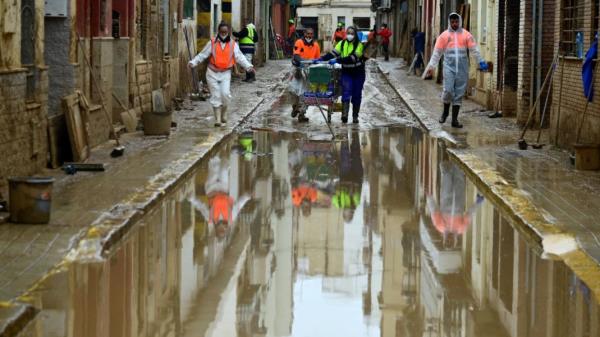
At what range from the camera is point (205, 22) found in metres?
35.5

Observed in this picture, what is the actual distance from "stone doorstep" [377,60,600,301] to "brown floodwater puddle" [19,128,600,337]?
0.11 m

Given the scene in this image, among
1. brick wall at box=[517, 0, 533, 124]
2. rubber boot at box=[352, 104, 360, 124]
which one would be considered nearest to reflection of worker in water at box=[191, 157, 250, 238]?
brick wall at box=[517, 0, 533, 124]

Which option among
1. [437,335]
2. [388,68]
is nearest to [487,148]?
[437,335]

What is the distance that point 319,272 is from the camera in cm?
977

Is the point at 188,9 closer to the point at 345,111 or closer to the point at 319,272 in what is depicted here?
the point at 345,111

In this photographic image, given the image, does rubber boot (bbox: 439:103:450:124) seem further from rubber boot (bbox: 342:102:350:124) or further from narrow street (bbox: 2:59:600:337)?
narrow street (bbox: 2:59:600:337)

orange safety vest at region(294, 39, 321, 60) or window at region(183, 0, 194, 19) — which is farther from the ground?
window at region(183, 0, 194, 19)

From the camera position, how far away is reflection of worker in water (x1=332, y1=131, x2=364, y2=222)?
1338 cm

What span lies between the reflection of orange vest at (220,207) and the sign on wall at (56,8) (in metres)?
3.95

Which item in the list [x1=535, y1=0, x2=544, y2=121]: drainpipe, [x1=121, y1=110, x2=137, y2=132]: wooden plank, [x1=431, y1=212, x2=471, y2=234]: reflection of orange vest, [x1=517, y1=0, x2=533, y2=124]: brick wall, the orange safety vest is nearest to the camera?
[x1=431, y1=212, x2=471, y2=234]: reflection of orange vest

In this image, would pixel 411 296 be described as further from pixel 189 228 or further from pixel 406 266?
pixel 189 228

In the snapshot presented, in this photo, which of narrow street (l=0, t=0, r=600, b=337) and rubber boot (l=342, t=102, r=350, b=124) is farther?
rubber boot (l=342, t=102, r=350, b=124)

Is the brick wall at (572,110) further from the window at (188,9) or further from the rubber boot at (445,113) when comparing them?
the window at (188,9)

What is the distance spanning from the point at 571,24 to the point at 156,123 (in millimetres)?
6357
